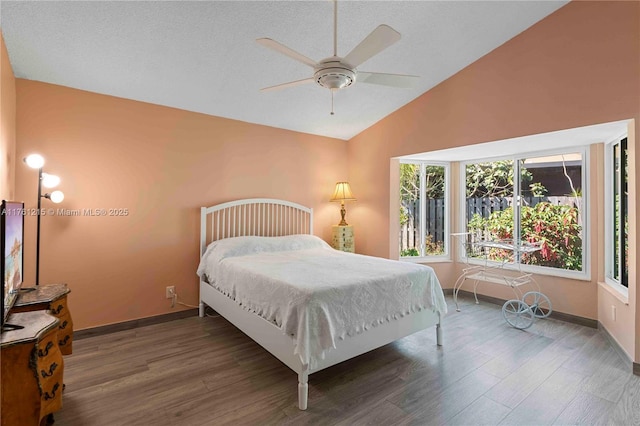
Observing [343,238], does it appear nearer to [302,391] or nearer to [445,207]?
[445,207]

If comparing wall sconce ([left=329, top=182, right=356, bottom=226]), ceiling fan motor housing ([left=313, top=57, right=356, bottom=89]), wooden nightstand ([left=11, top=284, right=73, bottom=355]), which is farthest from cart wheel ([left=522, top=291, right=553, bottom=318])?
wooden nightstand ([left=11, top=284, right=73, bottom=355])

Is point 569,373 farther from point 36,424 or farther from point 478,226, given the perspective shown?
point 36,424

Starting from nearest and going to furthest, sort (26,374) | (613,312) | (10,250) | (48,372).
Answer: (26,374), (48,372), (10,250), (613,312)

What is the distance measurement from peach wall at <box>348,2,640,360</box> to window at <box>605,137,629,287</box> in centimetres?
25

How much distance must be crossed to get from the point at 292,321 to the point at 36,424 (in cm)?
134

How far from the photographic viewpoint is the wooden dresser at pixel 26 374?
4.53 feet

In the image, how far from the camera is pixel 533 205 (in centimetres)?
383

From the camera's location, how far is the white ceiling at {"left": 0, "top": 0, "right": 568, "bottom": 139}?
7.03 ft

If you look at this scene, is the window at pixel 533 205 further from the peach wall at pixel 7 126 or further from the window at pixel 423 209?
the peach wall at pixel 7 126

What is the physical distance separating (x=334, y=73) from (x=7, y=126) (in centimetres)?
255

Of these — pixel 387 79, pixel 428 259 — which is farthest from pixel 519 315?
pixel 387 79

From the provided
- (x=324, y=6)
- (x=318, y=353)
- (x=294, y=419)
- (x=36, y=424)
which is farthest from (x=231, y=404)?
(x=324, y=6)

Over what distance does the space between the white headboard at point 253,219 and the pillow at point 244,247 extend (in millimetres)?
244

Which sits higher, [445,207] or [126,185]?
[126,185]
